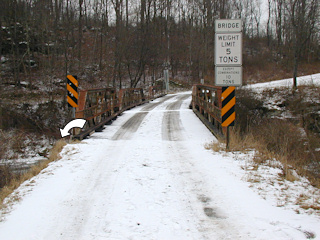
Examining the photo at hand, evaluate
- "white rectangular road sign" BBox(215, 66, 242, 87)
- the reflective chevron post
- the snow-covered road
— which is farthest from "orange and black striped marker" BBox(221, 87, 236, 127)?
the reflective chevron post

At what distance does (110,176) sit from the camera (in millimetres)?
5426

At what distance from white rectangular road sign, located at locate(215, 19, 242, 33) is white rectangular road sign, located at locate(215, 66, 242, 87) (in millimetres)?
890

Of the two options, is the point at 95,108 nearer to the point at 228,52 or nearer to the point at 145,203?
the point at 228,52

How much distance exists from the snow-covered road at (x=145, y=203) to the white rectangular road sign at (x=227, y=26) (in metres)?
2.99

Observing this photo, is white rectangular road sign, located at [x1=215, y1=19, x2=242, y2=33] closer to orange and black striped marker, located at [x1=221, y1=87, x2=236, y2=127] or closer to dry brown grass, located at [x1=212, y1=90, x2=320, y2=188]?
orange and black striped marker, located at [x1=221, y1=87, x2=236, y2=127]

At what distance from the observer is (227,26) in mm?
7250

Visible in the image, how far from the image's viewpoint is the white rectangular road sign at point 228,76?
731 cm

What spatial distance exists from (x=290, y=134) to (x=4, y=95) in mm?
20707

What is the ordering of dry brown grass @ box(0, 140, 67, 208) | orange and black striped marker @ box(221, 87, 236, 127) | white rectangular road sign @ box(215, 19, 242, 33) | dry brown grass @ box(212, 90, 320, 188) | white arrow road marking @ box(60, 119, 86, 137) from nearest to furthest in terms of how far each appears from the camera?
dry brown grass @ box(0, 140, 67, 208), dry brown grass @ box(212, 90, 320, 188), white rectangular road sign @ box(215, 19, 242, 33), orange and black striped marker @ box(221, 87, 236, 127), white arrow road marking @ box(60, 119, 86, 137)

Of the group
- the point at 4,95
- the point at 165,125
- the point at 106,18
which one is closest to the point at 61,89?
the point at 4,95

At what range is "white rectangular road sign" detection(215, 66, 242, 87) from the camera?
→ 731 cm

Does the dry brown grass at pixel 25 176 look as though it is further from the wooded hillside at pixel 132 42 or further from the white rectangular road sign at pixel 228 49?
the wooded hillside at pixel 132 42

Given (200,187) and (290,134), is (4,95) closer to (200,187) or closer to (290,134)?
(290,134)

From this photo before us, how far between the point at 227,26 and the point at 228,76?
1.21 m
